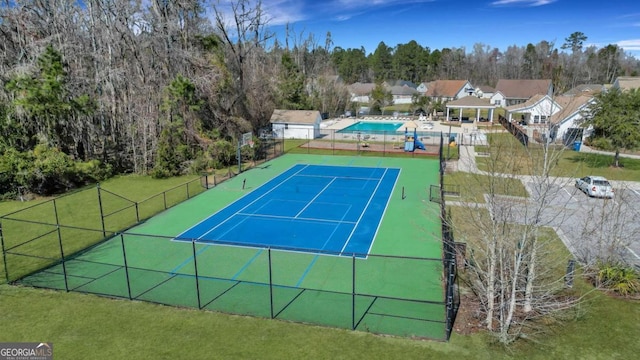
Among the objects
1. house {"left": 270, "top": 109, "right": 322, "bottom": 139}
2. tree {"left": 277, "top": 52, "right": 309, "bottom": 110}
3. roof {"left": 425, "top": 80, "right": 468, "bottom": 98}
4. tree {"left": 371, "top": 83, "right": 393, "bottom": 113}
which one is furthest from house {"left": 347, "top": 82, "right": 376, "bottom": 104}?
house {"left": 270, "top": 109, "right": 322, "bottom": 139}

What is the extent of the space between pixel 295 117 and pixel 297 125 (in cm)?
123

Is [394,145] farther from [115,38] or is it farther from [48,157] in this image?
[48,157]

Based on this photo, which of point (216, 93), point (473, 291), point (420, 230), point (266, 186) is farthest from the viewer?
point (216, 93)

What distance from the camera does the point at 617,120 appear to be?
30.0m

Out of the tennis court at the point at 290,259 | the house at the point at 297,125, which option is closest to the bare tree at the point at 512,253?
the tennis court at the point at 290,259

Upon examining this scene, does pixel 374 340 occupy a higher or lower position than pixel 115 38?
lower

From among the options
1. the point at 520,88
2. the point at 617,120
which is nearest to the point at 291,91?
the point at 617,120

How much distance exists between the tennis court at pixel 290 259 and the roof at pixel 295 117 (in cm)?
→ 2235

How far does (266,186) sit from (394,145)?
19.9 meters

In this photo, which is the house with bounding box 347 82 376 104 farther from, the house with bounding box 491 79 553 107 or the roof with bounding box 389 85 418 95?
the house with bounding box 491 79 553 107

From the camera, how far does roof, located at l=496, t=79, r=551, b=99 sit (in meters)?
79.7

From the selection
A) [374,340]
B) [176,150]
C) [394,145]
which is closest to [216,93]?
[176,150]

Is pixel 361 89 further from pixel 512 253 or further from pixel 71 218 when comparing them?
pixel 512 253

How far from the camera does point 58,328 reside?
1191cm
